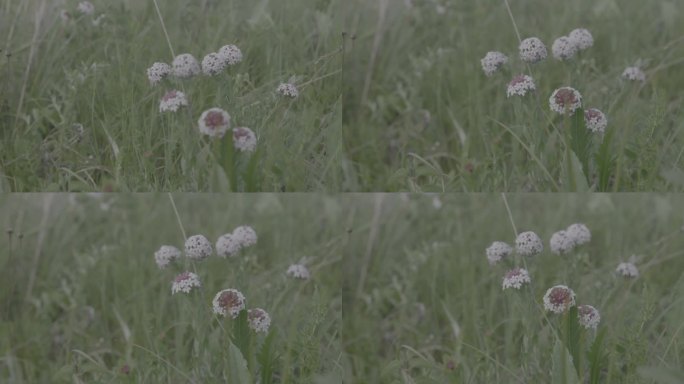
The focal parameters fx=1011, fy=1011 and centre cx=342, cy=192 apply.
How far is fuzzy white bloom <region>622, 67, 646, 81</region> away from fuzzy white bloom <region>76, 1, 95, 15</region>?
0.99 metres

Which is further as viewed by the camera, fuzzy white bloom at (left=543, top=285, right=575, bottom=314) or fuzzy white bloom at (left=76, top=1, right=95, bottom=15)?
fuzzy white bloom at (left=76, top=1, right=95, bottom=15)

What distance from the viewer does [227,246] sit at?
183cm

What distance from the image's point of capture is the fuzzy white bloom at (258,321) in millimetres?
1777

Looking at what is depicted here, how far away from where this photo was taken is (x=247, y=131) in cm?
176

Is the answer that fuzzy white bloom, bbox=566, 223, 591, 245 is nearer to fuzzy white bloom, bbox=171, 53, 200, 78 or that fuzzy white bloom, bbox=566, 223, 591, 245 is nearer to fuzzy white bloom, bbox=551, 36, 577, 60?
fuzzy white bloom, bbox=551, 36, 577, 60

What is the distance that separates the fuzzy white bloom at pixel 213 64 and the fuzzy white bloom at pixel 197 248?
297 mm

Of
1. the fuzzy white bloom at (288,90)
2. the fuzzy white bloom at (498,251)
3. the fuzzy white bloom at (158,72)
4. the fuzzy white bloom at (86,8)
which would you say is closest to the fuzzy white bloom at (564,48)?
the fuzzy white bloom at (498,251)

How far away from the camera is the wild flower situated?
1786 mm

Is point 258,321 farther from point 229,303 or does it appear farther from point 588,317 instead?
point 588,317

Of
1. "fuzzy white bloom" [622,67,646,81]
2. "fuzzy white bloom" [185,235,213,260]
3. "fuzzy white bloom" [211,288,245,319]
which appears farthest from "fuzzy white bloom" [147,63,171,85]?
"fuzzy white bloom" [622,67,646,81]

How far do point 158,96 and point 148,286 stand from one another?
0.35m

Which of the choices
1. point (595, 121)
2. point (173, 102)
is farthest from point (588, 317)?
point (173, 102)

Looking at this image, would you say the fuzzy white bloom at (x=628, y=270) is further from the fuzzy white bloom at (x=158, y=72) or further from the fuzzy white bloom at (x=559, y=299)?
the fuzzy white bloom at (x=158, y=72)

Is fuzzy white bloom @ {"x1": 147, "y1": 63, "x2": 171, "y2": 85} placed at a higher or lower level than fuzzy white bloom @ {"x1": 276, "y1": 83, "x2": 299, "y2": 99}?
higher
